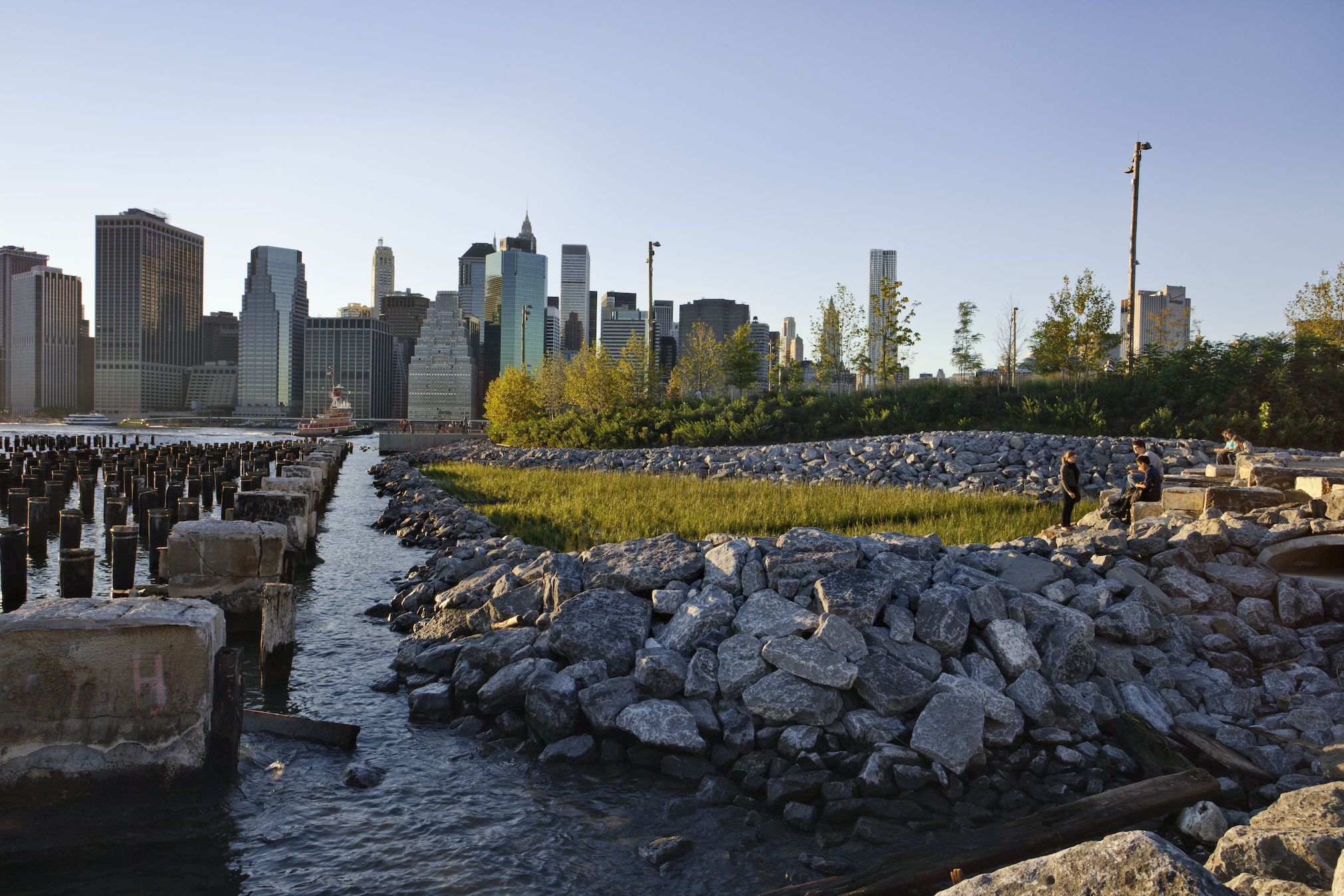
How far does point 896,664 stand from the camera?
7.49 meters

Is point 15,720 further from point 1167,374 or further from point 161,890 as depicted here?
point 1167,374

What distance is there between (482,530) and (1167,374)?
79.7ft

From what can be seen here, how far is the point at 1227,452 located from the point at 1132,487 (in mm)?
6679

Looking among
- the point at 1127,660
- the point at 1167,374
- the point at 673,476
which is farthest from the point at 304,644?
the point at 1167,374

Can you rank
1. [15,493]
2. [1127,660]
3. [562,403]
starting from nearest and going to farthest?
[1127,660] → [15,493] → [562,403]

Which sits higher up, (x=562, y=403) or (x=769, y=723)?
(x=562, y=403)

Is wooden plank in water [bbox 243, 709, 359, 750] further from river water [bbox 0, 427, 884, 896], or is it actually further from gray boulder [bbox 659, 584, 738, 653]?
gray boulder [bbox 659, 584, 738, 653]

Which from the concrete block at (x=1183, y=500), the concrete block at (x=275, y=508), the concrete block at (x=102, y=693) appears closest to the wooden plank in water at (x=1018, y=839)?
the concrete block at (x=102, y=693)

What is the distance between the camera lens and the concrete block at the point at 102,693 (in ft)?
18.8

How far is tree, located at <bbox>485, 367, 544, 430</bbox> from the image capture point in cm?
5712

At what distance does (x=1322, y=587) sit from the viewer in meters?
9.07

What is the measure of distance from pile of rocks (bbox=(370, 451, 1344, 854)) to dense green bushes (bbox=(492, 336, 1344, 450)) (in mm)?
17996

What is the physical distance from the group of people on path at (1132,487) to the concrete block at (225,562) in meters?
12.1

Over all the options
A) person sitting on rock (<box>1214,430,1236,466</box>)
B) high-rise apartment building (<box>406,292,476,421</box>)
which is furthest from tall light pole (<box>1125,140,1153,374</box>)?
high-rise apartment building (<box>406,292,476,421</box>)
